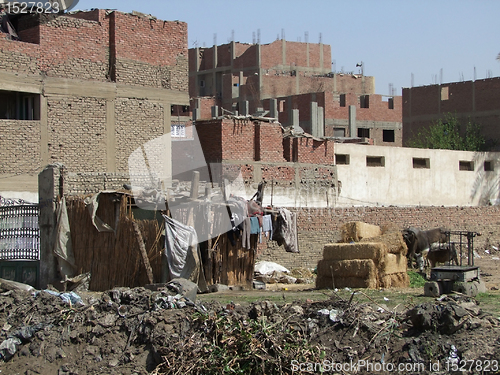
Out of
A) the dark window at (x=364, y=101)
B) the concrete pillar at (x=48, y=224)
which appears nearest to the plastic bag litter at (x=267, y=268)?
the concrete pillar at (x=48, y=224)

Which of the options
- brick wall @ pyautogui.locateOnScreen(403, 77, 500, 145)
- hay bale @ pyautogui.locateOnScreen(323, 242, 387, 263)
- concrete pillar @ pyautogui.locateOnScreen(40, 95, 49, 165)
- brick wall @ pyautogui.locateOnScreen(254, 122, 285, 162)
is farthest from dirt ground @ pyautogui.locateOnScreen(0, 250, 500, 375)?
brick wall @ pyautogui.locateOnScreen(403, 77, 500, 145)

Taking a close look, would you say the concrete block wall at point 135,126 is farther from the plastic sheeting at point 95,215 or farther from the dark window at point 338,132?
the dark window at point 338,132

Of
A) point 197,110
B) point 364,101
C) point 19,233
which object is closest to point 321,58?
point 364,101

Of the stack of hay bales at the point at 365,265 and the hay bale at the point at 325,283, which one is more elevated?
the stack of hay bales at the point at 365,265

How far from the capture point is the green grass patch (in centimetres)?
1645

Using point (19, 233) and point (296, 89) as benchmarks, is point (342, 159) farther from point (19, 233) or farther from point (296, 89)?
point (296, 89)

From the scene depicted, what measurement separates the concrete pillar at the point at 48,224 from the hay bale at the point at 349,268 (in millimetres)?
6179

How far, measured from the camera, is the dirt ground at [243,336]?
8.84 meters

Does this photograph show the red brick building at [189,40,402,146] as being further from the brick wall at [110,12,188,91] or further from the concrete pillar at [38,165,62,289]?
the concrete pillar at [38,165,62,289]

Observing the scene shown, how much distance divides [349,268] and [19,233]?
7.74m

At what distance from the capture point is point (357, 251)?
1522cm

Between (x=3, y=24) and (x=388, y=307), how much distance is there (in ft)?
52.9

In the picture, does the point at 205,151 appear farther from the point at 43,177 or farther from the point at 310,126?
the point at 310,126

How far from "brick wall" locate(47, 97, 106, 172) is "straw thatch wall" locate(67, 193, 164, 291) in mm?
6685
